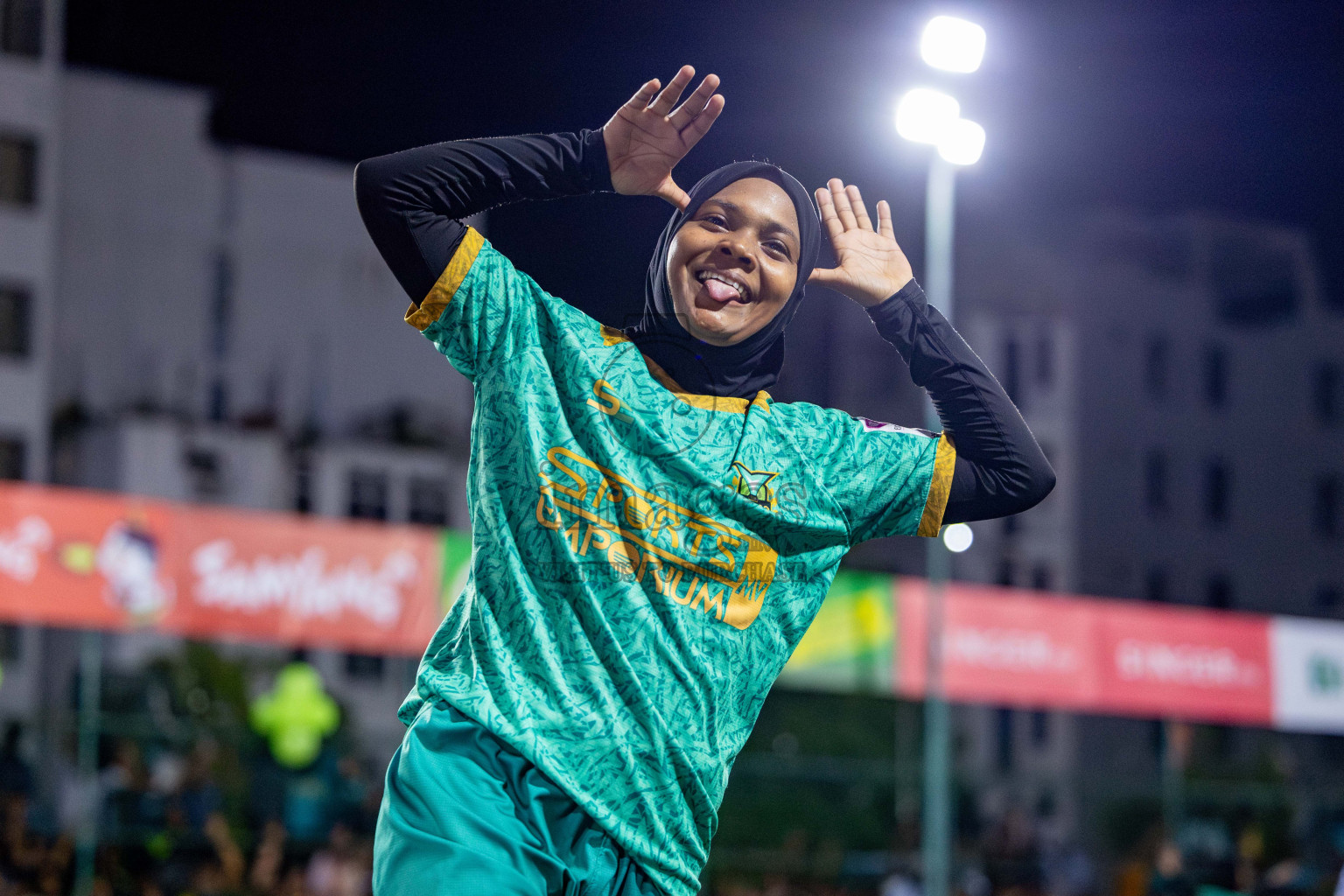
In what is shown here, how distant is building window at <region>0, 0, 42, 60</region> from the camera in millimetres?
8219

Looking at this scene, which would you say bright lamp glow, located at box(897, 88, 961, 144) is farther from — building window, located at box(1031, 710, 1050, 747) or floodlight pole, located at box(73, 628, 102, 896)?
building window, located at box(1031, 710, 1050, 747)

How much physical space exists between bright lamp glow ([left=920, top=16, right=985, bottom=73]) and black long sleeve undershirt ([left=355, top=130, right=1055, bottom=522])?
40cm

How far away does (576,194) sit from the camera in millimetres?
1594

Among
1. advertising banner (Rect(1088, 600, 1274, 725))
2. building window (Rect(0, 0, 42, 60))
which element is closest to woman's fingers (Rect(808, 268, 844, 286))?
building window (Rect(0, 0, 42, 60))

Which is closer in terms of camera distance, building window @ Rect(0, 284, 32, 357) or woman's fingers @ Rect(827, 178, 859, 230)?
woman's fingers @ Rect(827, 178, 859, 230)

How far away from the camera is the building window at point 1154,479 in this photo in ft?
71.8

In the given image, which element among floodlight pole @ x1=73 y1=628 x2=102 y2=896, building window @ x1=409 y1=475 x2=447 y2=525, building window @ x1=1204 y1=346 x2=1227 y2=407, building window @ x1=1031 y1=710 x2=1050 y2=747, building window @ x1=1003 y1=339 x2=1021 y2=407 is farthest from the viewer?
building window @ x1=1031 y1=710 x2=1050 y2=747

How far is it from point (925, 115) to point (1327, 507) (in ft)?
31.9

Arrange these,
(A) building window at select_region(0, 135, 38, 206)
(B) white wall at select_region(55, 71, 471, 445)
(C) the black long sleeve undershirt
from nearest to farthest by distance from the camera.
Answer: (C) the black long sleeve undershirt, (B) white wall at select_region(55, 71, 471, 445), (A) building window at select_region(0, 135, 38, 206)

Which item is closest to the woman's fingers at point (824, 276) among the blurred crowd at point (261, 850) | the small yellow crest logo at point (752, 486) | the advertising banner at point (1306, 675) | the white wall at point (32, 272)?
the small yellow crest logo at point (752, 486)

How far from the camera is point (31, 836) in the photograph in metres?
7.34

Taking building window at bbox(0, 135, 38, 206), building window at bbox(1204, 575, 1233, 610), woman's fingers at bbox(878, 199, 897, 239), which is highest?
building window at bbox(0, 135, 38, 206)

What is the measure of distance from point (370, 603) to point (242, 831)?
1518mm

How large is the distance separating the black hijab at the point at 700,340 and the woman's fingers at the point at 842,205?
75mm
